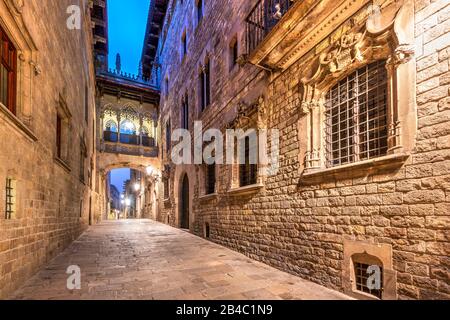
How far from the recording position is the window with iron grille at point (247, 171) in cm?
679

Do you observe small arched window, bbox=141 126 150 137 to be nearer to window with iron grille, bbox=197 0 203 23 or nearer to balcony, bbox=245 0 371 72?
window with iron grille, bbox=197 0 203 23

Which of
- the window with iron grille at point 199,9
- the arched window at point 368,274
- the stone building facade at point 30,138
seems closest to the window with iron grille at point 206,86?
the window with iron grille at point 199,9

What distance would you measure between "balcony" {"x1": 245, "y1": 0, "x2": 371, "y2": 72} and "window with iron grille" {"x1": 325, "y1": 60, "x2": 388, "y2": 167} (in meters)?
0.89

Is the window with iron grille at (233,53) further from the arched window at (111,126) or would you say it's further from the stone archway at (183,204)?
the arched window at (111,126)

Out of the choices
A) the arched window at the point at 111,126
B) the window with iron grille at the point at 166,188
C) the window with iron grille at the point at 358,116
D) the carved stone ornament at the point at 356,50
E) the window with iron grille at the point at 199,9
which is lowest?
the window with iron grille at the point at 166,188

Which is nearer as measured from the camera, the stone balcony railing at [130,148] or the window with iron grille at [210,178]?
the window with iron grille at [210,178]

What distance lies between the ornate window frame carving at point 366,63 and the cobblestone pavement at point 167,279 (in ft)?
6.31

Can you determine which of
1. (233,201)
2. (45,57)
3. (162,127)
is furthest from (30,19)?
(162,127)

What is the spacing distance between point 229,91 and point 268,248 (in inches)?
186

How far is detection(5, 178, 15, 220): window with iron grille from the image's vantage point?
3484mm

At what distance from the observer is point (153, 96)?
832 inches

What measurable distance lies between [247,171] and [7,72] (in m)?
5.24

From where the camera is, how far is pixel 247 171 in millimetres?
7094

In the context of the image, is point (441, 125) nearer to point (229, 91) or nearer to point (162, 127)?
point (229, 91)
